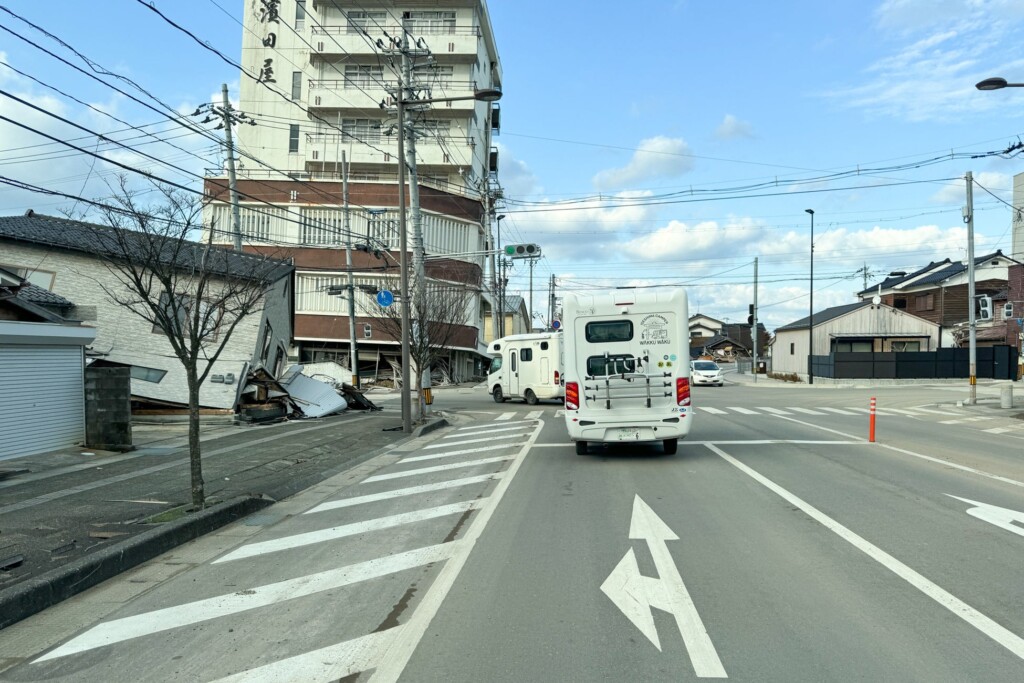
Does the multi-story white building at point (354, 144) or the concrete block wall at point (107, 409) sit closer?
the concrete block wall at point (107, 409)

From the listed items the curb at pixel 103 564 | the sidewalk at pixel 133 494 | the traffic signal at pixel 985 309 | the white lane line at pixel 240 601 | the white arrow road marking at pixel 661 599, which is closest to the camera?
the white arrow road marking at pixel 661 599

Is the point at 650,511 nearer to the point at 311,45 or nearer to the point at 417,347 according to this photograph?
the point at 417,347

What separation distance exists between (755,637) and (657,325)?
9.22 meters

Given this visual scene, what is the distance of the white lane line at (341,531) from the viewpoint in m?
7.67

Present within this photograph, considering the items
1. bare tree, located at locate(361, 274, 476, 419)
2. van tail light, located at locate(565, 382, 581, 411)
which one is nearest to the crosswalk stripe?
bare tree, located at locate(361, 274, 476, 419)

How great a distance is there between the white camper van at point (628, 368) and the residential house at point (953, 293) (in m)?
46.3

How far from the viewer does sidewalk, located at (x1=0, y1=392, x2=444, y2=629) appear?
21.5ft

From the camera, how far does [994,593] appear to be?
586 cm

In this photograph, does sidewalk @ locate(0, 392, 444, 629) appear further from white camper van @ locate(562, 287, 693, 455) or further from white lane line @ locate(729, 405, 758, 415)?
white lane line @ locate(729, 405, 758, 415)

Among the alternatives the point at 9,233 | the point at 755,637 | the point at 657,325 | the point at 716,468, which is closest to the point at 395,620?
the point at 755,637

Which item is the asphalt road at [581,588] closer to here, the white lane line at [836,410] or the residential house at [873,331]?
the white lane line at [836,410]

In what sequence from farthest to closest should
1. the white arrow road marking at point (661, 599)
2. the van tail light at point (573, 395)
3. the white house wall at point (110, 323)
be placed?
the white house wall at point (110, 323), the van tail light at point (573, 395), the white arrow road marking at point (661, 599)

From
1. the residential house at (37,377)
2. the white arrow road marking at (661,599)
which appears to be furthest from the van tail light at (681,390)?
the residential house at (37,377)

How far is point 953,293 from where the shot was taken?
5941 centimetres
